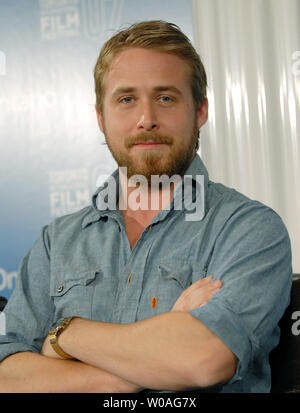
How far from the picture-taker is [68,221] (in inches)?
61.5

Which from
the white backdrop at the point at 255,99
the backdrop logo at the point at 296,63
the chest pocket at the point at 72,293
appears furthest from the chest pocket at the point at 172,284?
the backdrop logo at the point at 296,63

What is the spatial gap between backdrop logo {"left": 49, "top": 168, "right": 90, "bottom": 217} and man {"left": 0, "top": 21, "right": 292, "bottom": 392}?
1.06 meters

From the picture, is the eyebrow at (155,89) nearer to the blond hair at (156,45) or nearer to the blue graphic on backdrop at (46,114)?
the blond hair at (156,45)

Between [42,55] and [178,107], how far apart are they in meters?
1.56

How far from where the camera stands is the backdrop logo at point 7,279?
2.73 metres

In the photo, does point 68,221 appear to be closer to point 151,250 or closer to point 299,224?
point 151,250

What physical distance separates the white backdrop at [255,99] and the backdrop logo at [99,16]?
1.45ft

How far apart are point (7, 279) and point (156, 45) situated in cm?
168

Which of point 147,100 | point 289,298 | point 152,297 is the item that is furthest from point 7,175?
point 289,298

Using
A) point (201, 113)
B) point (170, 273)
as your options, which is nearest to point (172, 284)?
point (170, 273)

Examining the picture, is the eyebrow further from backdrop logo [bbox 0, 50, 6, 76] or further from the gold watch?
backdrop logo [bbox 0, 50, 6, 76]

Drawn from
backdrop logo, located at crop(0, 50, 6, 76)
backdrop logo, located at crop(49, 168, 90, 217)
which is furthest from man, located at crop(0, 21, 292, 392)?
backdrop logo, located at crop(0, 50, 6, 76)

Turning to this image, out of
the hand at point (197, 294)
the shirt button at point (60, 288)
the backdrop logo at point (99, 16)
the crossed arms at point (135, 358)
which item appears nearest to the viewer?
the crossed arms at point (135, 358)
